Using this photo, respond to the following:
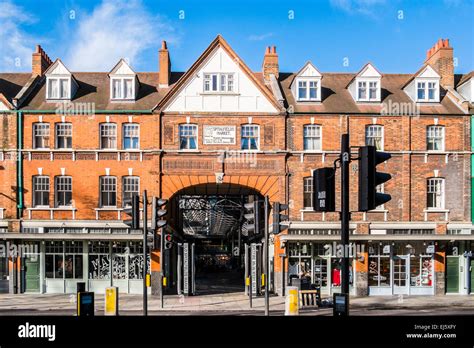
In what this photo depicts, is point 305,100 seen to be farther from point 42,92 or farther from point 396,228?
point 42,92

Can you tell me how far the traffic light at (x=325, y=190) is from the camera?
4660 millimetres

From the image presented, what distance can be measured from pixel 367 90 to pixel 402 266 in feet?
30.4

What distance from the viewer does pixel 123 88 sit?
2545 cm

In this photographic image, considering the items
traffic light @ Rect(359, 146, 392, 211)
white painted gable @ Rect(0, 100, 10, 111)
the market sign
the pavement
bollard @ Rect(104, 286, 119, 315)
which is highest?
white painted gable @ Rect(0, 100, 10, 111)

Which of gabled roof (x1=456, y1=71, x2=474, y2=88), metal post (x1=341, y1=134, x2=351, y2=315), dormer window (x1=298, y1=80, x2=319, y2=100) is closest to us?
metal post (x1=341, y1=134, x2=351, y2=315)

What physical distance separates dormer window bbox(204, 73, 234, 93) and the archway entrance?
4.83m

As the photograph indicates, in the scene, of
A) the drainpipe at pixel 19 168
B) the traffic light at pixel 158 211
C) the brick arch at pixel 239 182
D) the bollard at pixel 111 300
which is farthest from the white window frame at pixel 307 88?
the bollard at pixel 111 300

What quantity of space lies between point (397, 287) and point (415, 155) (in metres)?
6.81

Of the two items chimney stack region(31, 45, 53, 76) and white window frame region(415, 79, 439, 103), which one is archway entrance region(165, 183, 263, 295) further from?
white window frame region(415, 79, 439, 103)

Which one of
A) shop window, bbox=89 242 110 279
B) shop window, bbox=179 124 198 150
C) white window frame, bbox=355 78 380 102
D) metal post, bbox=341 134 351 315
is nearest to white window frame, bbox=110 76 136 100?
shop window, bbox=179 124 198 150

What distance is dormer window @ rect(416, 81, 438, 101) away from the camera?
2564cm

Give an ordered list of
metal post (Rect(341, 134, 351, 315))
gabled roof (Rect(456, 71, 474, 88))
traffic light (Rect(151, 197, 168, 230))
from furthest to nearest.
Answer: gabled roof (Rect(456, 71, 474, 88)) → traffic light (Rect(151, 197, 168, 230)) → metal post (Rect(341, 134, 351, 315))

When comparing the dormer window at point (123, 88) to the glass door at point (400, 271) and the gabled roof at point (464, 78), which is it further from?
the gabled roof at point (464, 78)

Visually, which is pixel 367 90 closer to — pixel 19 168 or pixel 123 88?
pixel 123 88
